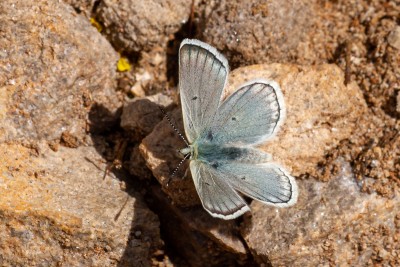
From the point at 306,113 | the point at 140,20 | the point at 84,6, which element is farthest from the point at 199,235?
the point at 84,6

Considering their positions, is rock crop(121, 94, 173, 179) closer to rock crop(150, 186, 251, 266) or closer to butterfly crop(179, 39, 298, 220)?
rock crop(150, 186, 251, 266)

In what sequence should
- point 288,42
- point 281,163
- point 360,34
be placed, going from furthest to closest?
point 360,34 < point 288,42 < point 281,163

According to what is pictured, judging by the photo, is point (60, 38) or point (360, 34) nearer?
point (60, 38)

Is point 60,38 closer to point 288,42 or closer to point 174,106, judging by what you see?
point 174,106

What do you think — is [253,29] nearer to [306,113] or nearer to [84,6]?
[306,113]

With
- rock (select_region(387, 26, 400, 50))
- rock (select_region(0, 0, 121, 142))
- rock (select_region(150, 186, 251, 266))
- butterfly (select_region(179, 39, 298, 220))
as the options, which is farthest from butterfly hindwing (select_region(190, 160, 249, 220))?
rock (select_region(387, 26, 400, 50))

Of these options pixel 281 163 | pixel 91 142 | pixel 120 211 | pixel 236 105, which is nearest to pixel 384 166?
pixel 281 163
